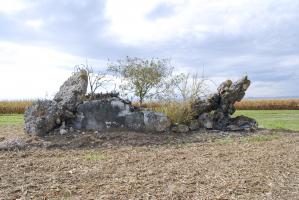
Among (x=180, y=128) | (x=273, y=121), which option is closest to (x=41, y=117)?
(x=180, y=128)

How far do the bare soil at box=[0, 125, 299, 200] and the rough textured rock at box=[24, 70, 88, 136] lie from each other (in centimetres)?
40

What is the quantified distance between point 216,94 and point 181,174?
710 centimetres

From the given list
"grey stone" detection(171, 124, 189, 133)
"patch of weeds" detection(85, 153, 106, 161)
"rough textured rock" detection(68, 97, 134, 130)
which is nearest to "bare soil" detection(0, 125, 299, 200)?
"patch of weeds" detection(85, 153, 106, 161)

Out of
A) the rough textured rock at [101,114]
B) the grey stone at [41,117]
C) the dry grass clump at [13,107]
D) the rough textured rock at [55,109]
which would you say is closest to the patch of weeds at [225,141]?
the rough textured rock at [101,114]

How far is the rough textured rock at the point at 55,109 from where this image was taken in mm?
9406

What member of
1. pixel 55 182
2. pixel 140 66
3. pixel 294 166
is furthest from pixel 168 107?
pixel 140 66

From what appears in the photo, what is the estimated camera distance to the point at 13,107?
109 feet

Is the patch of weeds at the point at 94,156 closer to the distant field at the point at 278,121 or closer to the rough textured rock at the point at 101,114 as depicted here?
the rough textured rock at the point at 101,114

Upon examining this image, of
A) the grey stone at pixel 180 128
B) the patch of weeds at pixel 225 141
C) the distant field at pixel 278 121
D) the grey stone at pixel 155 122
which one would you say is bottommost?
the patch of weeds at pixel 225 141

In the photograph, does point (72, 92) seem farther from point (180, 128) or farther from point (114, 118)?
point (180, 128)

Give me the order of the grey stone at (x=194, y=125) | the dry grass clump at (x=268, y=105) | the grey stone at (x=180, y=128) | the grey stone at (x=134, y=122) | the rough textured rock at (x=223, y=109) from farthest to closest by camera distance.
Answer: the dry grass clump at (x=268, y=105) < the rough textured rock at (x=223, y=109) < the grey stone at (x=194, y=125) < the grey stone at (x=180, y=128) < the grey stone at (x=134, y=122)

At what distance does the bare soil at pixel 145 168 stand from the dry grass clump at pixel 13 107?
24213 mm

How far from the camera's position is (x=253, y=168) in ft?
19.5

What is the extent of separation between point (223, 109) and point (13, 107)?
24767mm
